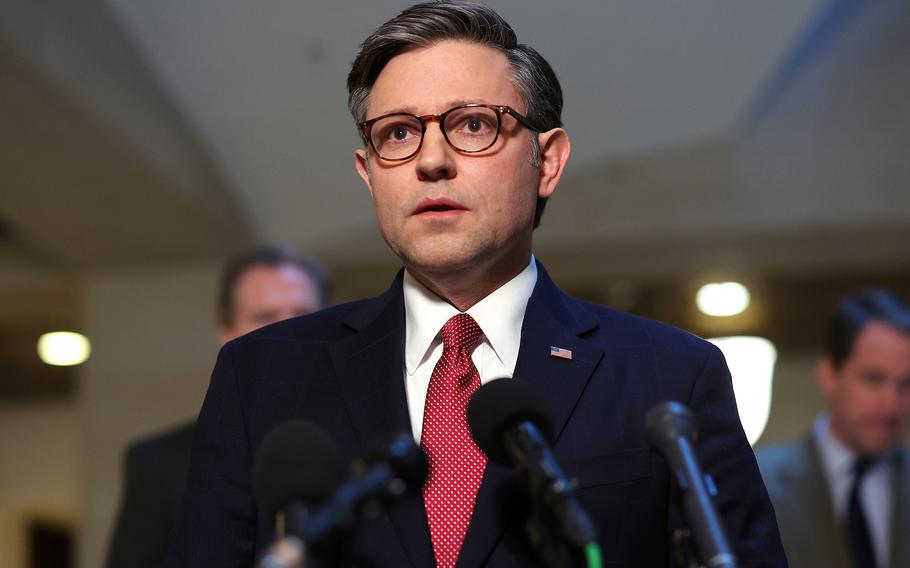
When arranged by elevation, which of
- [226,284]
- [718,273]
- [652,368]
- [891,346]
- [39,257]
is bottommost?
[652,368]

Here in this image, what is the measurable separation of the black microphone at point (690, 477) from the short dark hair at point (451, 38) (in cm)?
60

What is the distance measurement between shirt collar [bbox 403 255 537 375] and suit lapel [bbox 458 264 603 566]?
0.02m

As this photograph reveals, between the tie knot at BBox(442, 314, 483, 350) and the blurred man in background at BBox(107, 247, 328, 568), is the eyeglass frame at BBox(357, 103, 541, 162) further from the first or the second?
the blurred man in background at BBox(107, 247, 328, 568)

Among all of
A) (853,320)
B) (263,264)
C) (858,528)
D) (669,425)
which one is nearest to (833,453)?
(858,528)

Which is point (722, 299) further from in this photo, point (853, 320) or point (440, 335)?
point (440, 335)

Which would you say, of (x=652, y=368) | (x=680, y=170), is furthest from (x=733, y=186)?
(x=652, y=368)

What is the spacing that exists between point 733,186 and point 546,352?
15.9 feet

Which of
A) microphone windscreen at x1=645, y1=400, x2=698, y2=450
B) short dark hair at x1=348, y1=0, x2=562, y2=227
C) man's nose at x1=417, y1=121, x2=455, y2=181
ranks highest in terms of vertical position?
short dark hair at x1=348, y1=0, x2=562, y2=227

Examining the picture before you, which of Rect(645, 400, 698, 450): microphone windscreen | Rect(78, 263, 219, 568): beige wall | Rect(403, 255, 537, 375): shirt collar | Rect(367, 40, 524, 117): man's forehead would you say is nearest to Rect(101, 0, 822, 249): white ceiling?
Rect(78, 263, 219, 568): beige wall

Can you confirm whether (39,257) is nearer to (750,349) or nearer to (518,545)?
(750,349)

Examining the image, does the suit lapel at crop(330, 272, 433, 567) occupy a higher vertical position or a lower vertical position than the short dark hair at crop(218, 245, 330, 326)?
lower

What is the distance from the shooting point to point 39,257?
7.63m

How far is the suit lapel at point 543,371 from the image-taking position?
63.2 inches

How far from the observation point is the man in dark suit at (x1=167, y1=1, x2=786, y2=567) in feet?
5.41
